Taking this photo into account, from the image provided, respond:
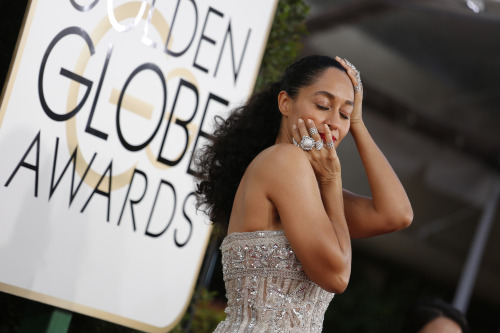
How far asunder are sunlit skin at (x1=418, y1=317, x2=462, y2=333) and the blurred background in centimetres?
450

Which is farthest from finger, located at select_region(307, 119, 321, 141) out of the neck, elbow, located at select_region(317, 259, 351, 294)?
elbow, located at select_region(317, 259, 351, 294)

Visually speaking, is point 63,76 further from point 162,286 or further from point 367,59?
point 367,59

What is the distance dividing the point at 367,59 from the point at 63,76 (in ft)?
27.3

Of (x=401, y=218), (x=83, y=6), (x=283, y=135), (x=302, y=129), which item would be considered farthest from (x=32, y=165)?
(x=401, y=218)

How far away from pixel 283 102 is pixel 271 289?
Result: 1.92 feet

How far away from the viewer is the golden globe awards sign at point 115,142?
2475 millimetres

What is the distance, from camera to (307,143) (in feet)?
6.59

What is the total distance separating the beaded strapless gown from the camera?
1.99 m

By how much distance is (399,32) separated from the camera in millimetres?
9680

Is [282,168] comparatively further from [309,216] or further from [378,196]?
[378,196]

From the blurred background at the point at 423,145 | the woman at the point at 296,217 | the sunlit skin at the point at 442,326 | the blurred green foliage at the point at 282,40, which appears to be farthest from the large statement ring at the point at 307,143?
the blurred background at the point at 423,145

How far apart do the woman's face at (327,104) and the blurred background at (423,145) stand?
5497 millimetres

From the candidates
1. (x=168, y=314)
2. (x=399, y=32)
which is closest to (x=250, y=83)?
(x=168, y=314)

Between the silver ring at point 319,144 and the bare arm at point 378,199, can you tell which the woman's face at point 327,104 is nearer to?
the silver ring at point 319,144
